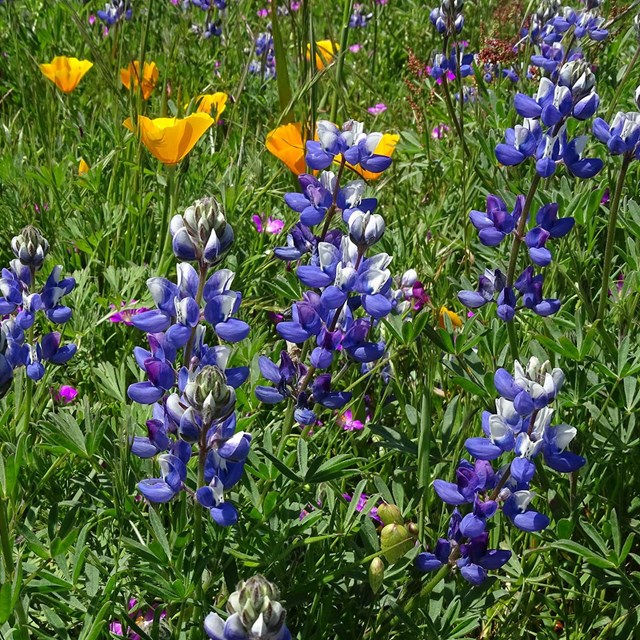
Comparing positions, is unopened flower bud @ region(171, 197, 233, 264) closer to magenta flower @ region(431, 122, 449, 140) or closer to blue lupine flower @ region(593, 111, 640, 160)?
blue lupine flower @ region(593, 111, 640, 160)

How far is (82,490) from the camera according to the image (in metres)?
1.85

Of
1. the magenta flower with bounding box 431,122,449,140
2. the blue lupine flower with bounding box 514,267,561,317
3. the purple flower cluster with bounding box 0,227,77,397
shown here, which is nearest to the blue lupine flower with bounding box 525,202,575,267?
the blue lupine flower with bounding box 514,267,561,317

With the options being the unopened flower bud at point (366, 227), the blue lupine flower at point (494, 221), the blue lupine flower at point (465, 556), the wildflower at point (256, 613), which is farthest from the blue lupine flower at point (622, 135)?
the wildflower at point (256, 613)

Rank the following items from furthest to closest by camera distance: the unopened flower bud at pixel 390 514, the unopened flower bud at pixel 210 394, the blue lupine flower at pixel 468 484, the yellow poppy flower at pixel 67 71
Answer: the yellow poppy flower at pixel 67 71 → the unopened flower bud at pixel 390 514 → the blue lupine flower at pixel 468 484 → the unopened flower bud at pixel 210 394

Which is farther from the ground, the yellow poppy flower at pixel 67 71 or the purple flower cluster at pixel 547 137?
the purple flower cluster at pixel 547 137

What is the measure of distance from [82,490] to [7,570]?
35 cm

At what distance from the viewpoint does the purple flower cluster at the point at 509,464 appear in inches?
60.1

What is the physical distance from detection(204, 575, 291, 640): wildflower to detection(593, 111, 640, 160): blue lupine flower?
140cm

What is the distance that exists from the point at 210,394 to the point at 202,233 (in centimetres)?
30

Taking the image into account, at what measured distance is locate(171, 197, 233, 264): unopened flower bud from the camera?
151 centimetres

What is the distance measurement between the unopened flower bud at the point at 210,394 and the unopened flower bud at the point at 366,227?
0.45m

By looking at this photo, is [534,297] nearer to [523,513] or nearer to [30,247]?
[523,513]

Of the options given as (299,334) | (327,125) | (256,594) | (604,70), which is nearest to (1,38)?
(604,70)

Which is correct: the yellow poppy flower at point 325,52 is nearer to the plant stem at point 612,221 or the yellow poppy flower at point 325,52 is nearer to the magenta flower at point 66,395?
the plant stem at point 612,221
